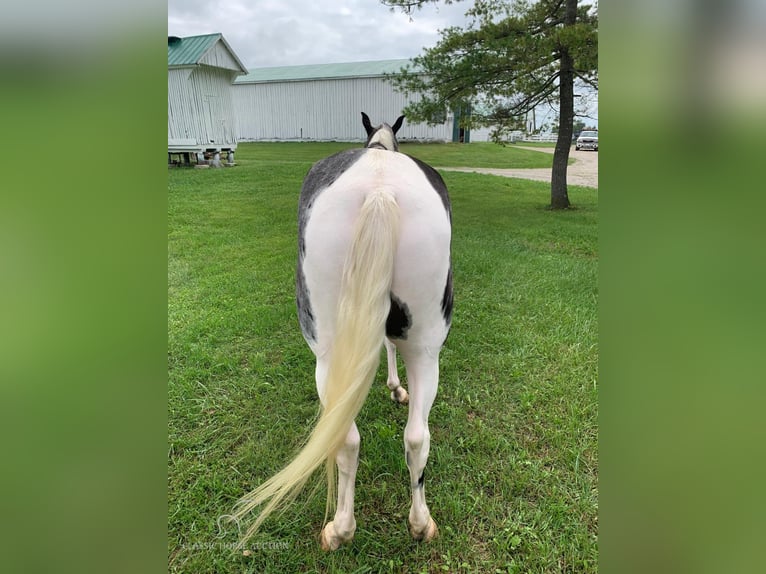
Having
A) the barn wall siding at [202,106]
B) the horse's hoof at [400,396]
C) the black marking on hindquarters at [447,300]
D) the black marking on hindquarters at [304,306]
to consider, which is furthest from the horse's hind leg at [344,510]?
the barn wall siding at [202,106]

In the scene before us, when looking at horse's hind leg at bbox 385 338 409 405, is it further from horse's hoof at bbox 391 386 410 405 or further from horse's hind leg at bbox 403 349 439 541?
horse's hind leg at bbox 403 349 439 541

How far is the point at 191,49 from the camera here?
6.12 meters

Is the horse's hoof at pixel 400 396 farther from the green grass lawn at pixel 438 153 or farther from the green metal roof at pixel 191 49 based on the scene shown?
the green metal roof at pixel 191 49

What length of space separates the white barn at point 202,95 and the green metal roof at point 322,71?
487 mm

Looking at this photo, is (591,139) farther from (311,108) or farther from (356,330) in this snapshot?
(311,108)

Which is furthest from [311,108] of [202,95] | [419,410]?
[419,410]

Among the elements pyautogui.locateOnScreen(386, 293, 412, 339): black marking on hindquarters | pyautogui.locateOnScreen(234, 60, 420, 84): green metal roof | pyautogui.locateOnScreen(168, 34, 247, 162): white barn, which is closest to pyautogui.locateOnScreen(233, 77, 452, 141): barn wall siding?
pyautogui.locateOnScreen(234, 60, 420, 84): green metal roof

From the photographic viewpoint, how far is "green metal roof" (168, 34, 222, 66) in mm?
5941

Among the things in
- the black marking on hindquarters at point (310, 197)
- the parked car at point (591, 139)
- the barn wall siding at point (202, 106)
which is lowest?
the black marking on hindquarters at point (310, 197)

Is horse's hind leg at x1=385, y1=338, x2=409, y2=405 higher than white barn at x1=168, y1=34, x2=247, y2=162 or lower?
lower

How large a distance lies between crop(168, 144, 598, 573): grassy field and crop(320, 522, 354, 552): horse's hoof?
32 millimetres

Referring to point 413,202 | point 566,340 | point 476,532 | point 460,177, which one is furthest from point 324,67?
point 476,532

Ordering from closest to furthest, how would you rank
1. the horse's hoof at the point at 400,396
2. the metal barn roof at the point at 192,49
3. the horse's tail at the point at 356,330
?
the horse's tail at the point at 356,330 < the horse's hoof at the point at 400,396 < the metal barn roof at the point at 192,49

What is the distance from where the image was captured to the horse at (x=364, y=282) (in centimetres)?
123
